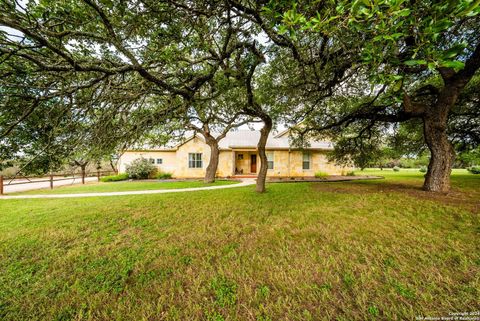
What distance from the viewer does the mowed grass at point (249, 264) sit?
2348 millimetres

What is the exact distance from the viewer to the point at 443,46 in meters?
5.25

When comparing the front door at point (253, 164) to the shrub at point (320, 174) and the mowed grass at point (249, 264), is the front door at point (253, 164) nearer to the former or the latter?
the shrub at point (320, 174)

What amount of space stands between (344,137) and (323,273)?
1009 cm

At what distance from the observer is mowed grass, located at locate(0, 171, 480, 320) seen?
2348 millimetres

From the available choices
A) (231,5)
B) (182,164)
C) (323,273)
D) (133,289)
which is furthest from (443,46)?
(182,164)

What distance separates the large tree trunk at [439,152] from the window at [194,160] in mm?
15908

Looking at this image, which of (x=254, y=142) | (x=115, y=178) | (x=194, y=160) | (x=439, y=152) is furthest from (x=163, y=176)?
(x=439, y=152)

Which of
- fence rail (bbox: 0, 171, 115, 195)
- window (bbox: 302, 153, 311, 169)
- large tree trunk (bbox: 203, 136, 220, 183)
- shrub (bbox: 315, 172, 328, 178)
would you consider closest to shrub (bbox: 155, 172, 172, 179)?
large tree trunk (bbox: 203, 136, 220, 183)

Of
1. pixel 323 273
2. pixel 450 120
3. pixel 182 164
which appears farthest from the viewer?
pixel 182 164

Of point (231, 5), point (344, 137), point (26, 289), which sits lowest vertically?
point (26, 289)

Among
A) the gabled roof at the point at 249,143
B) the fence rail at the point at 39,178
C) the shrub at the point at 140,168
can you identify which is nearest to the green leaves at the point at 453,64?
the fence rail at the point at 39,178

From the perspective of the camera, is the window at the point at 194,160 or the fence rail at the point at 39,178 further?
the window at the point at 194,160

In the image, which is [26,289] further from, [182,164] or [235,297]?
[182,164]

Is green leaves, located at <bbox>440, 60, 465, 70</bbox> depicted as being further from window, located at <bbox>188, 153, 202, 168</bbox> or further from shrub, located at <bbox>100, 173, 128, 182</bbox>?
shrub, located at <bbox>100, 173, 128, 182</bbox>
